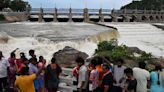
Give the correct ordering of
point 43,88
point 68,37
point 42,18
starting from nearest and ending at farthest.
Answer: point 43,88 → point 68,37 → point 42,18

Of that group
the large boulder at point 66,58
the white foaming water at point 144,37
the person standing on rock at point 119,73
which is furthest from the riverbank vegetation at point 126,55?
the white foaming water at point 144,37

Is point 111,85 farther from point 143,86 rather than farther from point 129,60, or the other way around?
point 129,60

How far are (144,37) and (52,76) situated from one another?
3158 centimetres

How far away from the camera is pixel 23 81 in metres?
8.23

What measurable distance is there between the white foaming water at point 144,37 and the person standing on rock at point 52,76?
21955 millimetres

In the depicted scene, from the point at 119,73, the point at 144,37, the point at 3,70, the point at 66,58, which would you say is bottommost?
the point at 144,37

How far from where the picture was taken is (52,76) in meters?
9.52

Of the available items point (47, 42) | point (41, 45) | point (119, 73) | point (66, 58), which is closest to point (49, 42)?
point (47, 42)

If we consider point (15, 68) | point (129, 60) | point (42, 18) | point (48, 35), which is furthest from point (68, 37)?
point (42, 18)

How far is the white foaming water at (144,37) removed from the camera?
33.7 meters

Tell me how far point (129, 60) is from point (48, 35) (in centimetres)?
1335

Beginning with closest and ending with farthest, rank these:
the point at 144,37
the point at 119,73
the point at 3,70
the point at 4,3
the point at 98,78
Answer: the point at 98,78, the point at 119,73, the point at 3,70, the point at 144,37, the point at 4,3

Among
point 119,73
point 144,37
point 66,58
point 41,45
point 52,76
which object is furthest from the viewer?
point 144,37

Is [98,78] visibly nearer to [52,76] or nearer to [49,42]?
[52,76]
